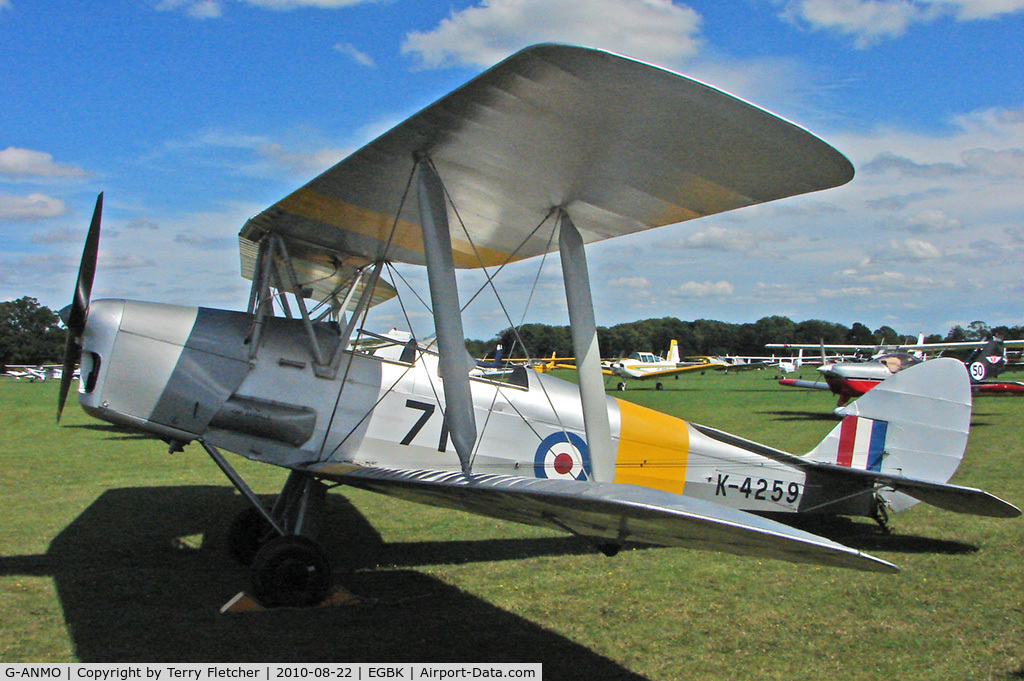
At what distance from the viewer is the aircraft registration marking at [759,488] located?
18.8 ft

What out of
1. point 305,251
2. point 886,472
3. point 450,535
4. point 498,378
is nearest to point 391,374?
point 498,378

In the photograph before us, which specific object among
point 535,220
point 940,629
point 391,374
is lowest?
point 940,629

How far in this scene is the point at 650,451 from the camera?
561 cm

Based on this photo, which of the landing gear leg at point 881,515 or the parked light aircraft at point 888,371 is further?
the parked light aircraft at point 888,371

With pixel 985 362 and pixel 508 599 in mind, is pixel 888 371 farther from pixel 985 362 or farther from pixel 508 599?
pixel 508 599

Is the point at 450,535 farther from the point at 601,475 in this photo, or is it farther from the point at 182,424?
the point at 182,424

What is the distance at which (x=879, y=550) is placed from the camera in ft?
18.5

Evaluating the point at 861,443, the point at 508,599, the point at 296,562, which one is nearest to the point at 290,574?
the point at 296,562

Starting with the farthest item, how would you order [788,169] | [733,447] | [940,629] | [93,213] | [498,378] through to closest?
[733,447]
[498,378]
[93,213]
[940,629]
[788,169]

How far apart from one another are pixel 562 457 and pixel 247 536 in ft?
7.87

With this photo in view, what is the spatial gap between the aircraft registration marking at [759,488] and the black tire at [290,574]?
308cm

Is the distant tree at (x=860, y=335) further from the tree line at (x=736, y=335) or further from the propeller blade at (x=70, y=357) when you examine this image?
the propeller blade at (x=70, y=357)

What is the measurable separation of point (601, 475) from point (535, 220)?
182cm

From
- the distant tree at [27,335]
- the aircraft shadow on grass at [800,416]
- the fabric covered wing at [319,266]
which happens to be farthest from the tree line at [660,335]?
the fabric covered wing at [319,266]
